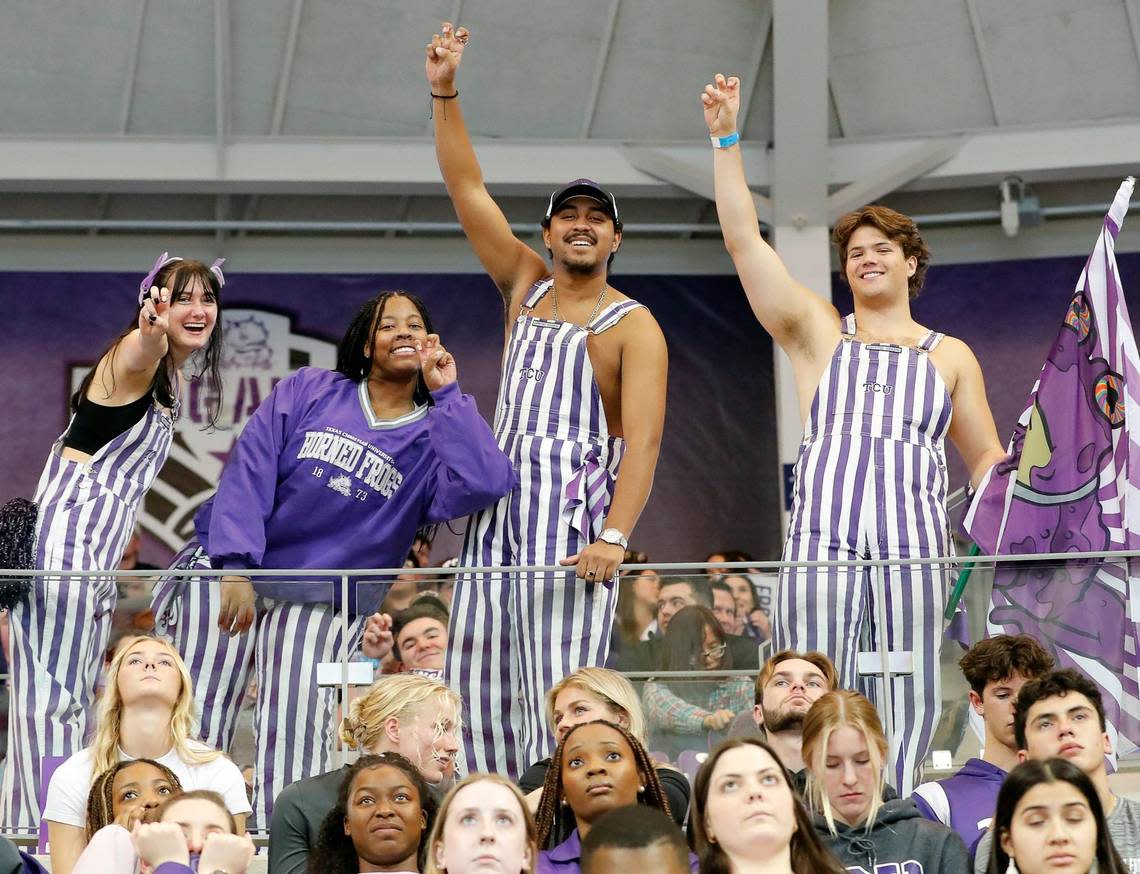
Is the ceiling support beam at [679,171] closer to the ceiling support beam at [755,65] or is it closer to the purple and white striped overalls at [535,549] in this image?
the ceiling support beam at [755,65]

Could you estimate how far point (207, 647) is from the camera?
15.5 ft

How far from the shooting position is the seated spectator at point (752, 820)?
3.64 m

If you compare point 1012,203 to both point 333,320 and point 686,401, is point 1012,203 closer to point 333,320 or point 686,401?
point 686,401

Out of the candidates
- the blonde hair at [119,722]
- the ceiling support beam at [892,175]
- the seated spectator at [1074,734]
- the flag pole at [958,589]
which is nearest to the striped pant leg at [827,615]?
the flag pole at [958,589]

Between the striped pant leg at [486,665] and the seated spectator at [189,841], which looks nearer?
the seated spectator at [189,841]

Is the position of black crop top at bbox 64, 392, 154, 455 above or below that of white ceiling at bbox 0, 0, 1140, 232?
below

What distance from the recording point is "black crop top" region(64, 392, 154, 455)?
4984 millimetres

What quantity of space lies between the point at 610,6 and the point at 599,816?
299 inches

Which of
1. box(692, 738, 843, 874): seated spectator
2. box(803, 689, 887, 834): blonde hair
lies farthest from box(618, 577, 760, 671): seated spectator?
box(692, 738, 843, 874): seated spectator

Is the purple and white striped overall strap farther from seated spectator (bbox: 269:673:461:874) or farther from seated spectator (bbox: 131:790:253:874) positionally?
seated spectator (bbox: 131:790:253:874)

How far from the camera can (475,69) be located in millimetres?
10875

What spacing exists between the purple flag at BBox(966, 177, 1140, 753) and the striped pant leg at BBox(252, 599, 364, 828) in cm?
185

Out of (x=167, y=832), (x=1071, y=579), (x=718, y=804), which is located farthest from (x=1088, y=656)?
(x=167, y=832)

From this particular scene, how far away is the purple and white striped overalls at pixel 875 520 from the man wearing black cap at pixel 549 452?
49 cm
